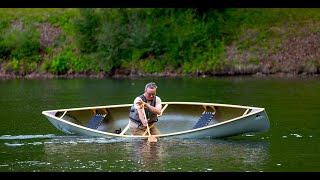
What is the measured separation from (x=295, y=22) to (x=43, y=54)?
1664 centimetres

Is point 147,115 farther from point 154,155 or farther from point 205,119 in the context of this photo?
point 154,155

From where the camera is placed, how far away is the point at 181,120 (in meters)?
24.9

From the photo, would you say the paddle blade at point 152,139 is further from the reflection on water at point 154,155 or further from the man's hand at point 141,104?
the man's hand at point 141,104

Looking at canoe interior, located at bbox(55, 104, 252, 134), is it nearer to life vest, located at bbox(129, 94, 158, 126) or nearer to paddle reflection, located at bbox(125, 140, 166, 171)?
life vest, located at bbox(129, 94, 158, 126)

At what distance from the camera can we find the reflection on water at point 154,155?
18875 millimetres

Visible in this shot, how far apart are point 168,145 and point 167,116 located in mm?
3225

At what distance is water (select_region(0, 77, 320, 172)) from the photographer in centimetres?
1903

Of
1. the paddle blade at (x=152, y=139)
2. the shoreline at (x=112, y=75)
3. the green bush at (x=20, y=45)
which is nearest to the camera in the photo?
the paddle blade at (x=152, y=139)

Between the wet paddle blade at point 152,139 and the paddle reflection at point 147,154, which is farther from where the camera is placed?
the wet paddle blade at point 152,139

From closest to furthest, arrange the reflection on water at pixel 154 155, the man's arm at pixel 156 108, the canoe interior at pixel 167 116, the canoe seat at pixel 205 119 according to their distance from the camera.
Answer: the reflection on water at pixel 154 155, the man's arm at pixel 156 108, the canoe seat at pixel 205 119, the canoe interior at pixel 167 116

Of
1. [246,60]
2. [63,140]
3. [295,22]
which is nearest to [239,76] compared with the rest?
[246,60]

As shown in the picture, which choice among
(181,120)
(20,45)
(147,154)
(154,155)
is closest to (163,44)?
(20,45)

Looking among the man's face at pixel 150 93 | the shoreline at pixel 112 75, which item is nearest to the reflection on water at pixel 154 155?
the man's face at pixel 150 93
